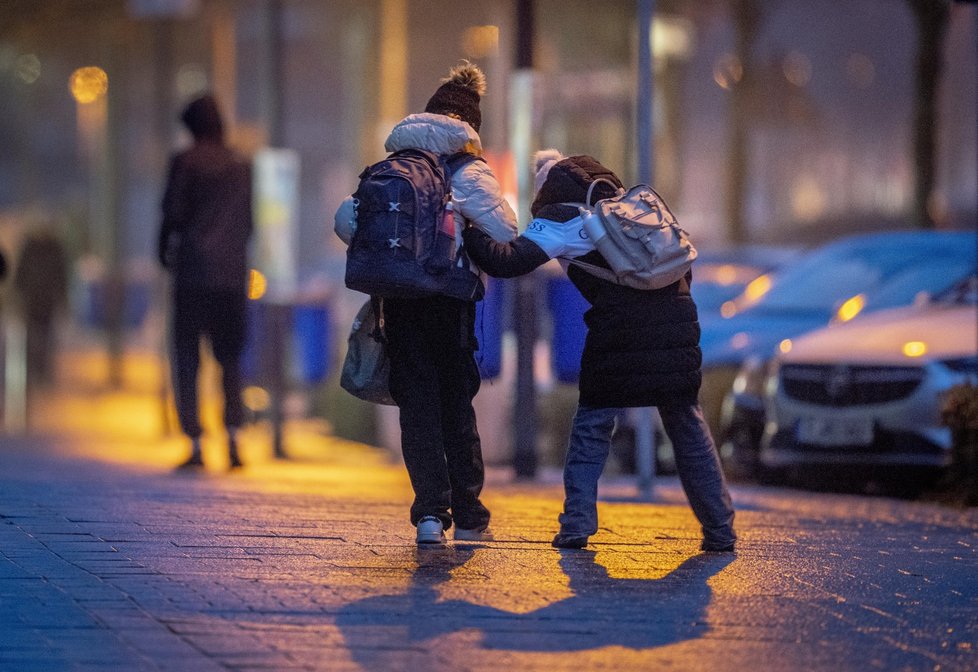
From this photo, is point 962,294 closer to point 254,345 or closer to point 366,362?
point 366,362

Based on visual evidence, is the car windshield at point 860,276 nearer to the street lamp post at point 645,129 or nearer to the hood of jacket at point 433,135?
the street lamp post at point 645,129

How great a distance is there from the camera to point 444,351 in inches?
270

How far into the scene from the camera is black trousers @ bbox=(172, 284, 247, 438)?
10.4 metres

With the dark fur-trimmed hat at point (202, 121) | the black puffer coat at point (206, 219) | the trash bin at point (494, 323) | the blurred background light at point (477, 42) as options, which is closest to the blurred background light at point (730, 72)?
the blurred background light at point (477, 42)

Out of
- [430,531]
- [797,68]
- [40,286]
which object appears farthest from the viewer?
[797,68]

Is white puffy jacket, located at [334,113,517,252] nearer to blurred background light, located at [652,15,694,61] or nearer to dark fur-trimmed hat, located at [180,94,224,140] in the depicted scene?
dark fur-trimmed hat, located at [180,94,224,140]

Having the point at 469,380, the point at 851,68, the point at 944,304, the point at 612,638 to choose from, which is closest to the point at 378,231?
the point at 469,380

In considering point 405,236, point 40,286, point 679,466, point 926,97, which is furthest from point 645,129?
point 40,286

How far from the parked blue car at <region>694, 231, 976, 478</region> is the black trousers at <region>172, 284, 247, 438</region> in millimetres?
3144

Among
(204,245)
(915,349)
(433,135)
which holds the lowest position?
(915,349)

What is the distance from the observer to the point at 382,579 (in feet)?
20.0

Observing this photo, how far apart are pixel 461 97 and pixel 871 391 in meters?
4.45

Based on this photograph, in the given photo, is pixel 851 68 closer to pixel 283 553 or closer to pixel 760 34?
pixel 760 34

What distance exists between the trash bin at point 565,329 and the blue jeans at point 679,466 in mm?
4400
